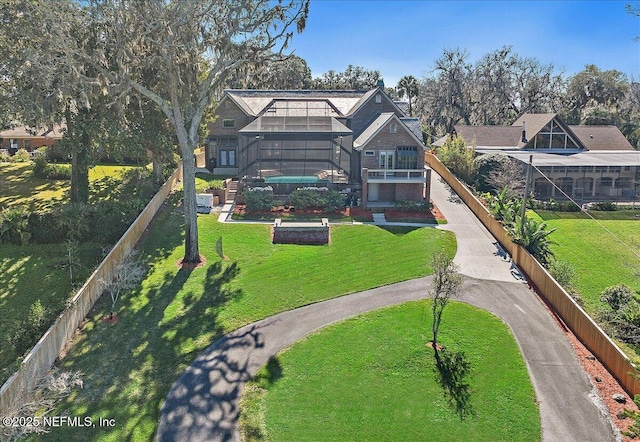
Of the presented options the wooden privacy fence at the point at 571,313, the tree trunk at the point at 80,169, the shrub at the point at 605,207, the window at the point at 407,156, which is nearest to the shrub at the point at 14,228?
the tree trunk at the point at 80,169

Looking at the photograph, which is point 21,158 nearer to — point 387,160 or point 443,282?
point 387,160

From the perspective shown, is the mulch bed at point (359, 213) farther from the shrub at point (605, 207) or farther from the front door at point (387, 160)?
the shrub at point (605, 207)

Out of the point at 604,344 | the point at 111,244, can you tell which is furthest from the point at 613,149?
the point at 111,244

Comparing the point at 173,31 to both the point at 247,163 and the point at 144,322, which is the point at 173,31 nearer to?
the point at 144,322

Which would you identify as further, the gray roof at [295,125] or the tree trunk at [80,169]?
the gray roof at [295,125]

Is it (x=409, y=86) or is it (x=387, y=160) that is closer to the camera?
(x=387, y=160)

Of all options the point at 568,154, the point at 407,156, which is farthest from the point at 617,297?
the point at 568,154
